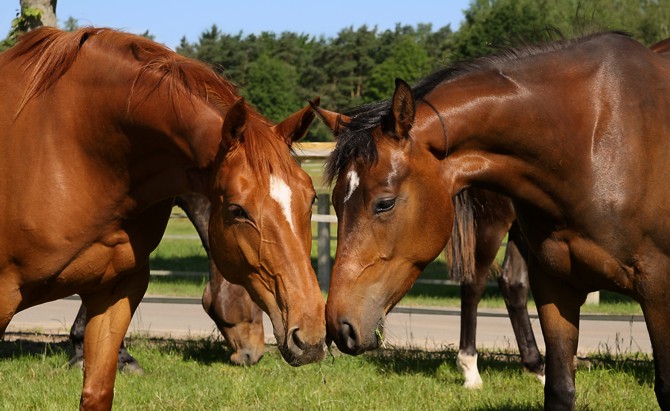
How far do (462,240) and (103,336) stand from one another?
9.00ft

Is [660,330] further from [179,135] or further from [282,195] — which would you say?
[179,135]

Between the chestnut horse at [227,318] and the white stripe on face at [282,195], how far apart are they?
10.1 feet

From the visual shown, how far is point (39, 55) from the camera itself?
4.22m

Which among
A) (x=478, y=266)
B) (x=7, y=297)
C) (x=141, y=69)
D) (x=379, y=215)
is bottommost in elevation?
(x=478, y=266)

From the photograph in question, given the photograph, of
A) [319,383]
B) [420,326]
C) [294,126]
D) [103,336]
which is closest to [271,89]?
[420,326]

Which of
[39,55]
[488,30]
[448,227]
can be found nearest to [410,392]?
[448,227]

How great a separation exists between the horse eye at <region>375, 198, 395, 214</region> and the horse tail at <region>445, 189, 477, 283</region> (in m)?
2.23

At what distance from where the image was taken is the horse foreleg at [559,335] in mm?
4484

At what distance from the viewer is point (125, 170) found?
4.05m

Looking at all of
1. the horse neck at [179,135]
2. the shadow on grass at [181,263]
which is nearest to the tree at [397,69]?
the shadow on grass at [181,263]

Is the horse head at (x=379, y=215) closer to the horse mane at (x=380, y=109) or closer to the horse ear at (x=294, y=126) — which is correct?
the horse mane at (x=380, y=109)

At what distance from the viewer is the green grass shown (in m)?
5.53

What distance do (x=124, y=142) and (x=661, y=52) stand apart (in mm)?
2945

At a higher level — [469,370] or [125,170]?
[125,170]
